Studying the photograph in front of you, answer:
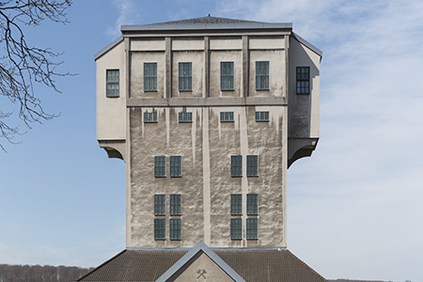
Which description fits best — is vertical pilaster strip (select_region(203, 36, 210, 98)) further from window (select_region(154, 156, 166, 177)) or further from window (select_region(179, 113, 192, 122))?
window (select_region(154, 156, 166, 177))

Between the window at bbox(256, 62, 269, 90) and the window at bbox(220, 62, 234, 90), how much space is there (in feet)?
6.87

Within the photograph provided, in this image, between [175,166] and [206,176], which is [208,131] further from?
[175,166]

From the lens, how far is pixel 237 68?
42562mm


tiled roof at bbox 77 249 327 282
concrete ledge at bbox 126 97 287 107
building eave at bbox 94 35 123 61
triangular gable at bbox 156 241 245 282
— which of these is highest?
building eave at bbox 94 35 123 61

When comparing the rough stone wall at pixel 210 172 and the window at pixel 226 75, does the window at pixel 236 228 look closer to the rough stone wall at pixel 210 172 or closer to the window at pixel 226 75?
the rough stone wall at pixel 210 172

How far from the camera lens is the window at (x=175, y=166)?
4178 centimetres

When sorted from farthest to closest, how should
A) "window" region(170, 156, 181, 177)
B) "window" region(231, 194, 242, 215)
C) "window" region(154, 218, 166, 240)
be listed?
"window" region(170, 156, 181, 177) < "window" region(231, 194, 242, 215) < "window" region(154, 218, 166, 240)

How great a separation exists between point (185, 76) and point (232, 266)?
15492 mm

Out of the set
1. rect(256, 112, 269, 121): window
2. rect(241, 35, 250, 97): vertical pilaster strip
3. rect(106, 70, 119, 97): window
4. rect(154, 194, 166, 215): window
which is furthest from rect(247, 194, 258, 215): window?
rect(106, 70, 119, 97): window

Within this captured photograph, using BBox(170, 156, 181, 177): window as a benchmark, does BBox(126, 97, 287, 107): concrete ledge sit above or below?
above

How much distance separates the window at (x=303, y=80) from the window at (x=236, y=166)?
7.80 metres

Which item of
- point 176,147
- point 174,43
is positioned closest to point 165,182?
point 176,147

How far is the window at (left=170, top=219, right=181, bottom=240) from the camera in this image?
41.1 m

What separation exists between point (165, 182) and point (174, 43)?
1135cm
